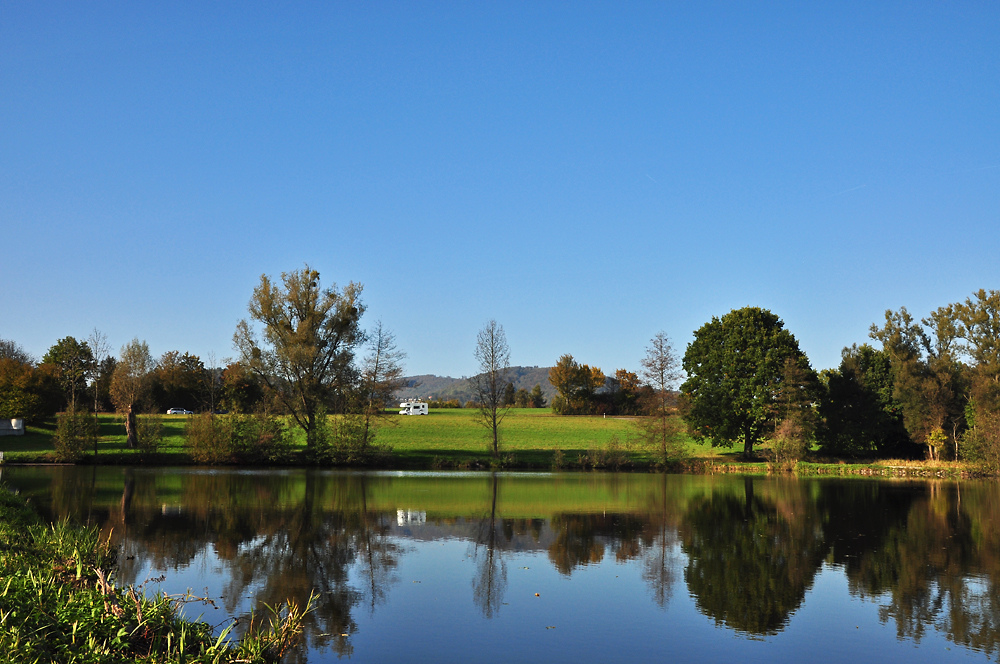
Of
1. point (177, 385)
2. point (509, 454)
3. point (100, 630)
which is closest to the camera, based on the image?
point (100, 630)

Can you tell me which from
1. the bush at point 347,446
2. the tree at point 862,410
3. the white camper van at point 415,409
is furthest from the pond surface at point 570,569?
the white camper van at point 415,409

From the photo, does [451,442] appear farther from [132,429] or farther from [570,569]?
[570,569]

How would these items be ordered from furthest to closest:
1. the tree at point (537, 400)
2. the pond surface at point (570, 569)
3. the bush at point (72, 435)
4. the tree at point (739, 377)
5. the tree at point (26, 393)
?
the tree at point (537, 400) < the tree at point (26, 393) < the tree at point (739, 377) < the bush at point (72, 435) < the pond surface at point (570, 569)

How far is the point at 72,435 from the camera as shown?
4200 cm

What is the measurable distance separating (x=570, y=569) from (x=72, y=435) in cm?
3702

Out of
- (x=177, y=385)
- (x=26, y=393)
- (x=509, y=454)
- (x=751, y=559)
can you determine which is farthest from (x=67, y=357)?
(x=751, y=559)

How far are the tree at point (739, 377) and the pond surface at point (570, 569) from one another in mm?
18724

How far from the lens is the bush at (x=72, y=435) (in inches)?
1644

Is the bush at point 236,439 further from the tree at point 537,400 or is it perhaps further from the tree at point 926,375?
the tree at point 537,400

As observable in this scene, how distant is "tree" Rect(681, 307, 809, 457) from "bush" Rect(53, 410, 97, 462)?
37194mm

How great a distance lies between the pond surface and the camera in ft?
33.2

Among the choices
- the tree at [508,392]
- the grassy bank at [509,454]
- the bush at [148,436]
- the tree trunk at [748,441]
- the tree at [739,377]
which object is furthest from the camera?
the tree at [508,392]

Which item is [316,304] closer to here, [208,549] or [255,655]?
[208,549]

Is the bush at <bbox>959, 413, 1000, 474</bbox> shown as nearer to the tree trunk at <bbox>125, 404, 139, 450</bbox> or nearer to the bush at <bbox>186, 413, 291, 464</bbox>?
the bush at <bbox>186, 413, 291, 464</bbox>
